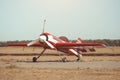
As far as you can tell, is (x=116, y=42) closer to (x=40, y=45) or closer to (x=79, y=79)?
(x=40, y=45)

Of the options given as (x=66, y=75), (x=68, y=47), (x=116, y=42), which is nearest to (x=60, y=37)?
(x=68, y=47)

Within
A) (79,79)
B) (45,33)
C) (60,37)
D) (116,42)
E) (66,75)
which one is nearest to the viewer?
(79,79)

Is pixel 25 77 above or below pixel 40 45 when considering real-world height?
→ below

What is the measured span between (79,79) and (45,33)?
17201 mm

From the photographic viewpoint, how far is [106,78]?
17188 millimetres

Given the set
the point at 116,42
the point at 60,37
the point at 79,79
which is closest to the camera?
the point at 79,79

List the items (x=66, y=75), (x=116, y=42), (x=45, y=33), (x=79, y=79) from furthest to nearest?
(x=116, y=42)
(x=45, y=33)
(x=66, y=75)
(x=79, y=79)

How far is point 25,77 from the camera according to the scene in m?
18.0

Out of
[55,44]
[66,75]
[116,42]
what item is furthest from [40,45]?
[116,42]

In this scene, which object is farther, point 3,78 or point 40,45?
point 40,45

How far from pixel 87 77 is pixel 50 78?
213 cm

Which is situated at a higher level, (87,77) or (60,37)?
(60,37)

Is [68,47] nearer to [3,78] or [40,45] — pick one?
[40,45]

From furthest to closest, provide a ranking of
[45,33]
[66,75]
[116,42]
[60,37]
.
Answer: [116,42]
[60,37]
[45,33]
[66,75]
